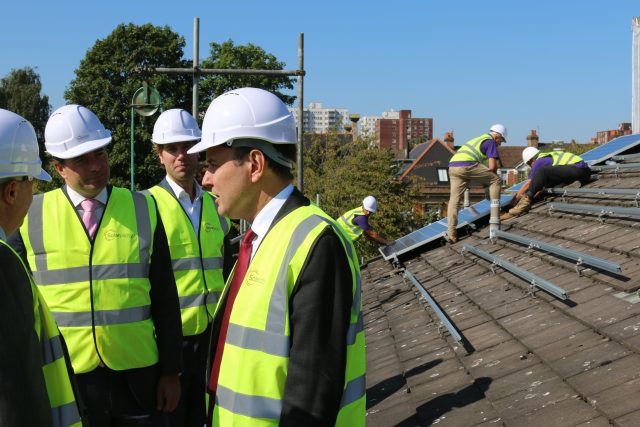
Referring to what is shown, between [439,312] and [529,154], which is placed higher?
[529,154]

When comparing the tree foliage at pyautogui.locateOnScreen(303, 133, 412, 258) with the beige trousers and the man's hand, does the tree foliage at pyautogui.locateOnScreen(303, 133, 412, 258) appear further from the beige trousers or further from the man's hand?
the man's hand

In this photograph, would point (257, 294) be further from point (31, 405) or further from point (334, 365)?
point (31, 405)

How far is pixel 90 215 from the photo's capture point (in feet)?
13.9

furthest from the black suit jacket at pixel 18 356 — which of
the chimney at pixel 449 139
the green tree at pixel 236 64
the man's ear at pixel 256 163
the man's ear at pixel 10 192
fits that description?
the chimney at pixel 449 139

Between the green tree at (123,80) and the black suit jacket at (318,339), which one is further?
the green tree at (123,80)

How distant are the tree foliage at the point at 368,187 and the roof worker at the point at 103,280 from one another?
28.8 m

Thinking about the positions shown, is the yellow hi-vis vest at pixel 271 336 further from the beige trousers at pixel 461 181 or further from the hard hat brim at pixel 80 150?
the beige trousers at pixel 461 181

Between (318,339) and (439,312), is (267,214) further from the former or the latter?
(439,312)

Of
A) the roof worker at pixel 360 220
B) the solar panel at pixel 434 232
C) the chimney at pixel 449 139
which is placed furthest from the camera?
the chimney at pixel 449 139

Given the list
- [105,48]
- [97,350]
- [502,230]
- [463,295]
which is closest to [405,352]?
[463,295]

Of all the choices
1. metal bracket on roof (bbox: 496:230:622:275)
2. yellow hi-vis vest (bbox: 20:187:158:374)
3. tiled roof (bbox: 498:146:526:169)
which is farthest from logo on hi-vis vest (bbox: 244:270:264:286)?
tiled roof (bbox: 498:146:526:169)

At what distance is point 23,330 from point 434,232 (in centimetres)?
961

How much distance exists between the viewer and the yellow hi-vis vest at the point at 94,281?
4.07 metres

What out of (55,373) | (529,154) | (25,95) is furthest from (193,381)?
(25,95)
